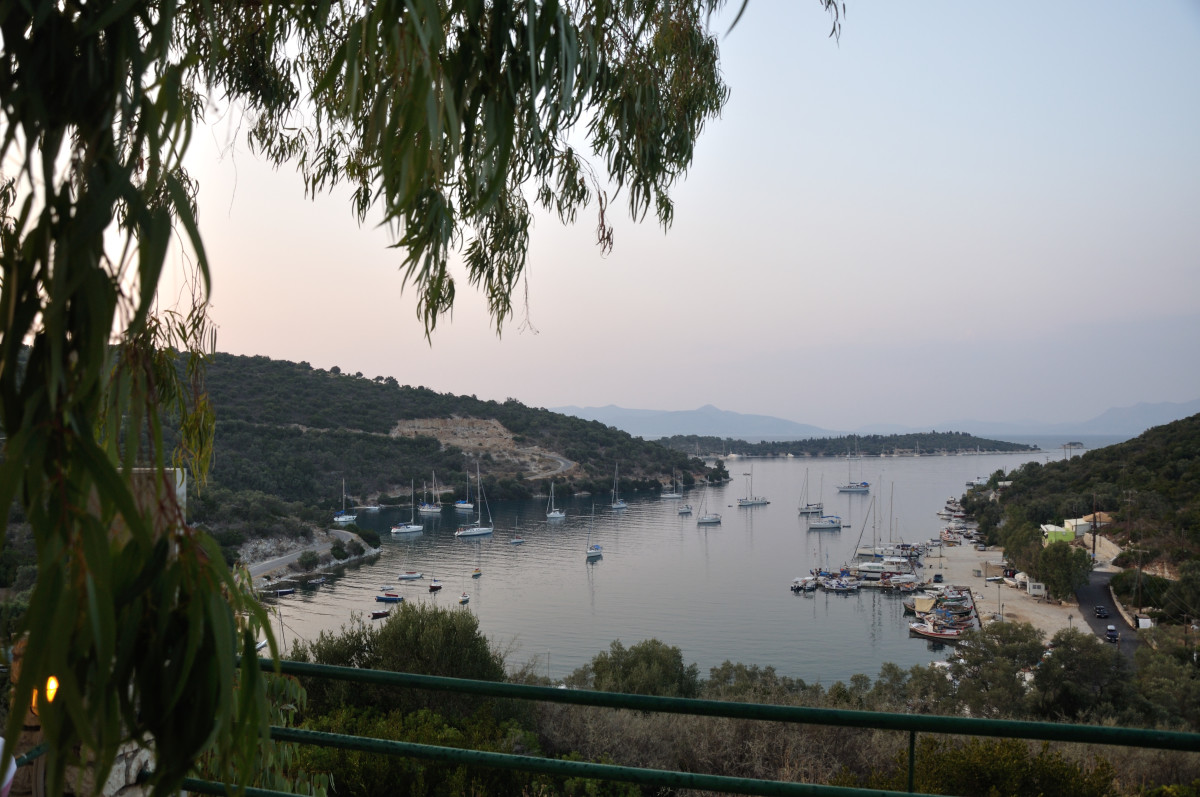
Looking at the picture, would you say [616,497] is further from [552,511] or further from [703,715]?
[703,715]

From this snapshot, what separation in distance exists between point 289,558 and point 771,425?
113 metres

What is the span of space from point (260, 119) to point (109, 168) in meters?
2.43

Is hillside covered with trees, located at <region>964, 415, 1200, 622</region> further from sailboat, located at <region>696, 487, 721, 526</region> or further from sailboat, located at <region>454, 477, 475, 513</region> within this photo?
sailboat, located at <region>454, 477, 475, 513</region>

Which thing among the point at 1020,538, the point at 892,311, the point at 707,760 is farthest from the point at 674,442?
the point at 707,760

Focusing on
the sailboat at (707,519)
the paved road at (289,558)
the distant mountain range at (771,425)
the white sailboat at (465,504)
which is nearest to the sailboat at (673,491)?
the sailboat at (707,519)

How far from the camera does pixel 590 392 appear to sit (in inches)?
830

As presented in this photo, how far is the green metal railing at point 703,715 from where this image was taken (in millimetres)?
1016

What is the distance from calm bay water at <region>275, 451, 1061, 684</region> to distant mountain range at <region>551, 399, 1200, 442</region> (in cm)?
3564

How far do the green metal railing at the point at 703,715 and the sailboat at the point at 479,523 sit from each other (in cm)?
3280

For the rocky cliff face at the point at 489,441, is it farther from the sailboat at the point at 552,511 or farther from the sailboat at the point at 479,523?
the sailboat at the point at 552,511

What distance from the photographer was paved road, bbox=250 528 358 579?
2117cm

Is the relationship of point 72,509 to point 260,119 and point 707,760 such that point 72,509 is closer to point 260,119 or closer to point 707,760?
point 260,119

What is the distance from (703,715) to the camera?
1.17 m

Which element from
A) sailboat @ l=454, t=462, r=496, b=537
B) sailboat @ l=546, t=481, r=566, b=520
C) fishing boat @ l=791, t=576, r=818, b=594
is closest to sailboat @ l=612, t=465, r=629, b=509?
sailboat @ l=546, t=481, r=566, b=520
